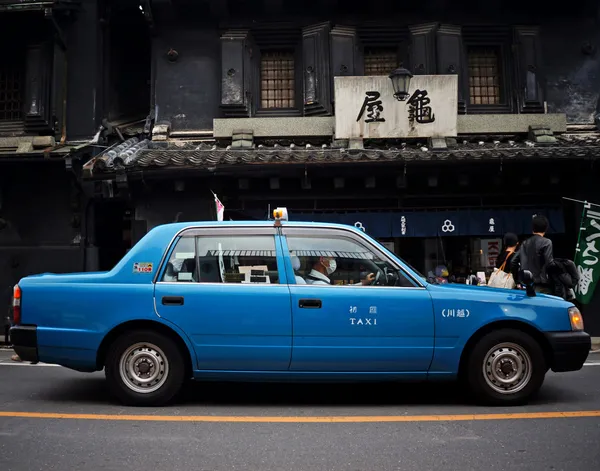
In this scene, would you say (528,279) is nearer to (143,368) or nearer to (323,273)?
(323,273)

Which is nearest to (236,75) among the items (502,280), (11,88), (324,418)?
(11,88)

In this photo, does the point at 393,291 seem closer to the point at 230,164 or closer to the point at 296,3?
the point at 230,164

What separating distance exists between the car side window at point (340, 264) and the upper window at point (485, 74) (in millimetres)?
8610

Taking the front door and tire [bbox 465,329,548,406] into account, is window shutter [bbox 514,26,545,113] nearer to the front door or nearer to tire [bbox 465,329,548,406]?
tire [bbox 465,329,548,406]

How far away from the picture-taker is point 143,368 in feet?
17.1

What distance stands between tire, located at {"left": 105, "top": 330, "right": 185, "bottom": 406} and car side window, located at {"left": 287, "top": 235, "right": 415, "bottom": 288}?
1.42m

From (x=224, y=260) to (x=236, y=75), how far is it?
302 inches

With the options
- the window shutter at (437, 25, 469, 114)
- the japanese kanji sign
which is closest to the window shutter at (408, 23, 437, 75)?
the window shutter at (437, 25, 469, 114)

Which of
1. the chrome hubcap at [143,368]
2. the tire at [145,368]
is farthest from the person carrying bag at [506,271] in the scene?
the chrome hubcap at [143,368]

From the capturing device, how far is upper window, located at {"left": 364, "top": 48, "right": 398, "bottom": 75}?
12.5m

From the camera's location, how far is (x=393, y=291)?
516 centimetres

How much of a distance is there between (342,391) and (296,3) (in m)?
9.27

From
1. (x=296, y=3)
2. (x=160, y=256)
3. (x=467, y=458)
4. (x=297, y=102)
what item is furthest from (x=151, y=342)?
(x=296, y=3)

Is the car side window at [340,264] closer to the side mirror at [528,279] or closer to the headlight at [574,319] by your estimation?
the side mirror at [528,279]
